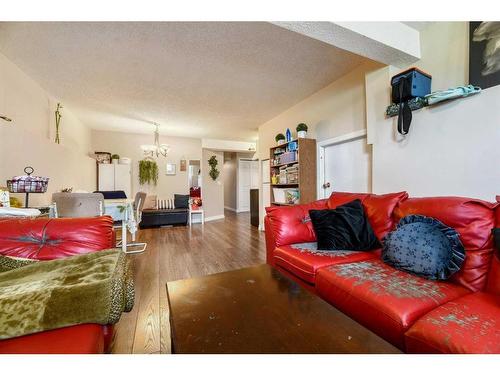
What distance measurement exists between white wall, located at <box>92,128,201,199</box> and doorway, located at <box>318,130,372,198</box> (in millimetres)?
3813

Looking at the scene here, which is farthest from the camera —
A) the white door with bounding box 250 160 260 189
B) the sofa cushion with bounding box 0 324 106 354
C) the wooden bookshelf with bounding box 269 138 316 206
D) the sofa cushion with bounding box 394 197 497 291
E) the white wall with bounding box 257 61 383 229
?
the white door with bounding box 250 160 260 189

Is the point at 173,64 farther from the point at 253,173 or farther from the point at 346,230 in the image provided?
the point at 253,173

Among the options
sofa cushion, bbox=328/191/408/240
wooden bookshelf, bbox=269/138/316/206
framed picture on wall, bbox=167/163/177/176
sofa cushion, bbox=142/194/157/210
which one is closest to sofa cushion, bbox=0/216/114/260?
sofa cushion, bbox=328/191/408/240

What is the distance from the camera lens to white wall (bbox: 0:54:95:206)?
2.33 m

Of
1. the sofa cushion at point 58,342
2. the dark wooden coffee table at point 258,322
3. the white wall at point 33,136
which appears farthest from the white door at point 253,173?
the sofa cushion at point 58,342

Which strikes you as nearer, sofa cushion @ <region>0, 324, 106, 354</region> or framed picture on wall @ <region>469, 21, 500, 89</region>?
sofa cushion @ <region>0, 324, 106, 354</region>

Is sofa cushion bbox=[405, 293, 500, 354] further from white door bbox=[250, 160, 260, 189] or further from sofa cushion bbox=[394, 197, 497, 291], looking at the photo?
white door bbox=[250, 160, 260, 189]

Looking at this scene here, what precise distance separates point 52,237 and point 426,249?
7.35 feet

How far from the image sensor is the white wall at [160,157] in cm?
556

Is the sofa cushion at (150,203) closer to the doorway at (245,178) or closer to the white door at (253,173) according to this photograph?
the doorway at (245,178)

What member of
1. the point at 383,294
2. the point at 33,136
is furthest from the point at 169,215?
the point at 383,294

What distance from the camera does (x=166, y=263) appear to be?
2752mm

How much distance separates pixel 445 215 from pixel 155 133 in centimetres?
585
